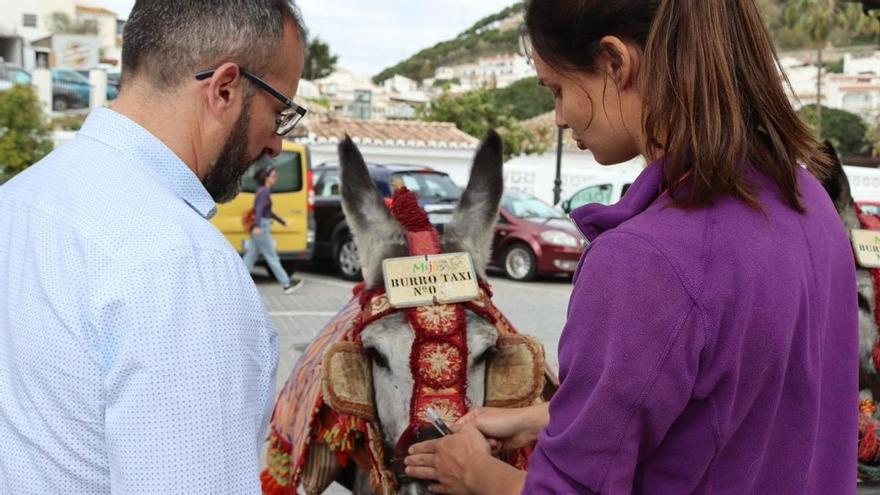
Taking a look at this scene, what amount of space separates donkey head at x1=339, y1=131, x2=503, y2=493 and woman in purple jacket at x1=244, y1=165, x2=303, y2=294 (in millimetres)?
9703

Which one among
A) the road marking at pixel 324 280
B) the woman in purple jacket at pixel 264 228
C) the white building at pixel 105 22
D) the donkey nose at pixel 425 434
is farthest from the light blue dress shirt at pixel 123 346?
the white building at pixel 105 22

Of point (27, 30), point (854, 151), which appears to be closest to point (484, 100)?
point (854, 151)

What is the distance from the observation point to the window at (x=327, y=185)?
16.2 m

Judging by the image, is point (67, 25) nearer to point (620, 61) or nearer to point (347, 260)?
point (347, 260)

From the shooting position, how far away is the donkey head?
9.22 ft

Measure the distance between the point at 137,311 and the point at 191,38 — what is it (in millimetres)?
535

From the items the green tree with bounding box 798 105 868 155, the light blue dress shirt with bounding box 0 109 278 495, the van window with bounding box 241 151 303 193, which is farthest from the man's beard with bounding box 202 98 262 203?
the green tree with bounding box 798 105 868 155

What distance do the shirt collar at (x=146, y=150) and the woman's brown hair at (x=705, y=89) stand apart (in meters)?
0.69

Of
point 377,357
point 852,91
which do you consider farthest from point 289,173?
point 852,91

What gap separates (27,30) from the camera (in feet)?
244

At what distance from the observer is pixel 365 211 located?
3209mm

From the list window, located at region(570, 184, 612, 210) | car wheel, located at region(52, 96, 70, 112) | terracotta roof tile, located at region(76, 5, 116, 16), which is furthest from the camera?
terracotta roof tile, located at region(76, 5, 116, 16)

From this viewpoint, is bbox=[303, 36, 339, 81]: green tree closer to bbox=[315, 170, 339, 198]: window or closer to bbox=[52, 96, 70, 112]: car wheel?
bbox=[52, 96, 70, 112]: car wheel

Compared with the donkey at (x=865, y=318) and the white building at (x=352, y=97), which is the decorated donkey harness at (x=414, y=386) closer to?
the donkey at (x=865, y=318)
